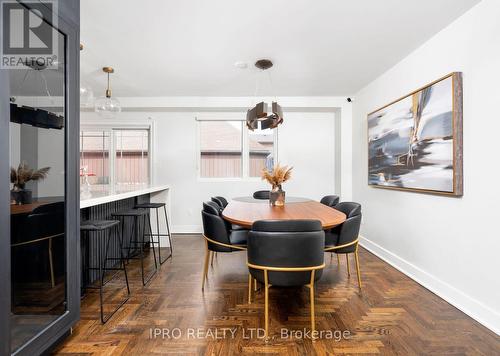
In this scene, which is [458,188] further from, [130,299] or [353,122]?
[130,299]

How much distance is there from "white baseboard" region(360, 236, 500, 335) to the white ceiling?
246 centimetres

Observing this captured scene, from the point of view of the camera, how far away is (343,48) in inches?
110

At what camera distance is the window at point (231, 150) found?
16.6 feet

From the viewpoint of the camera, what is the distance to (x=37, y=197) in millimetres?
1521

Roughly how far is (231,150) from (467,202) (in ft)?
12.5

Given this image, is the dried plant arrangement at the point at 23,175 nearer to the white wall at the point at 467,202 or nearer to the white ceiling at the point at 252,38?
the white ceiling at the point at 252,38

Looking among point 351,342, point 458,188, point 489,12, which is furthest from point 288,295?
point 489,12

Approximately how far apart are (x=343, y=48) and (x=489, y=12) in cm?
119

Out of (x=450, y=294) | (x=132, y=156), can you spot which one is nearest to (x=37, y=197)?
(x=450, y=294)

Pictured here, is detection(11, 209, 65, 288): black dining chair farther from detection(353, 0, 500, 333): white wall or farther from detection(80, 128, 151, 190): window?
A: detection(80, 128, 151, 190): window

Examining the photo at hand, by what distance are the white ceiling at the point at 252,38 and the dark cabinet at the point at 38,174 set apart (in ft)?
2.50

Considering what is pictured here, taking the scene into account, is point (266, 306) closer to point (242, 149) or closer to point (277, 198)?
point (277, 198)

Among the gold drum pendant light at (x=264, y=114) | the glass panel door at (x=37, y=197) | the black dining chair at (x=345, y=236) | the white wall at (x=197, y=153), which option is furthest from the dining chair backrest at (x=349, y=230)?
the white wall at (x=197, y=153)

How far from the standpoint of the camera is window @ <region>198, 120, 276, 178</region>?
5.06 meters
